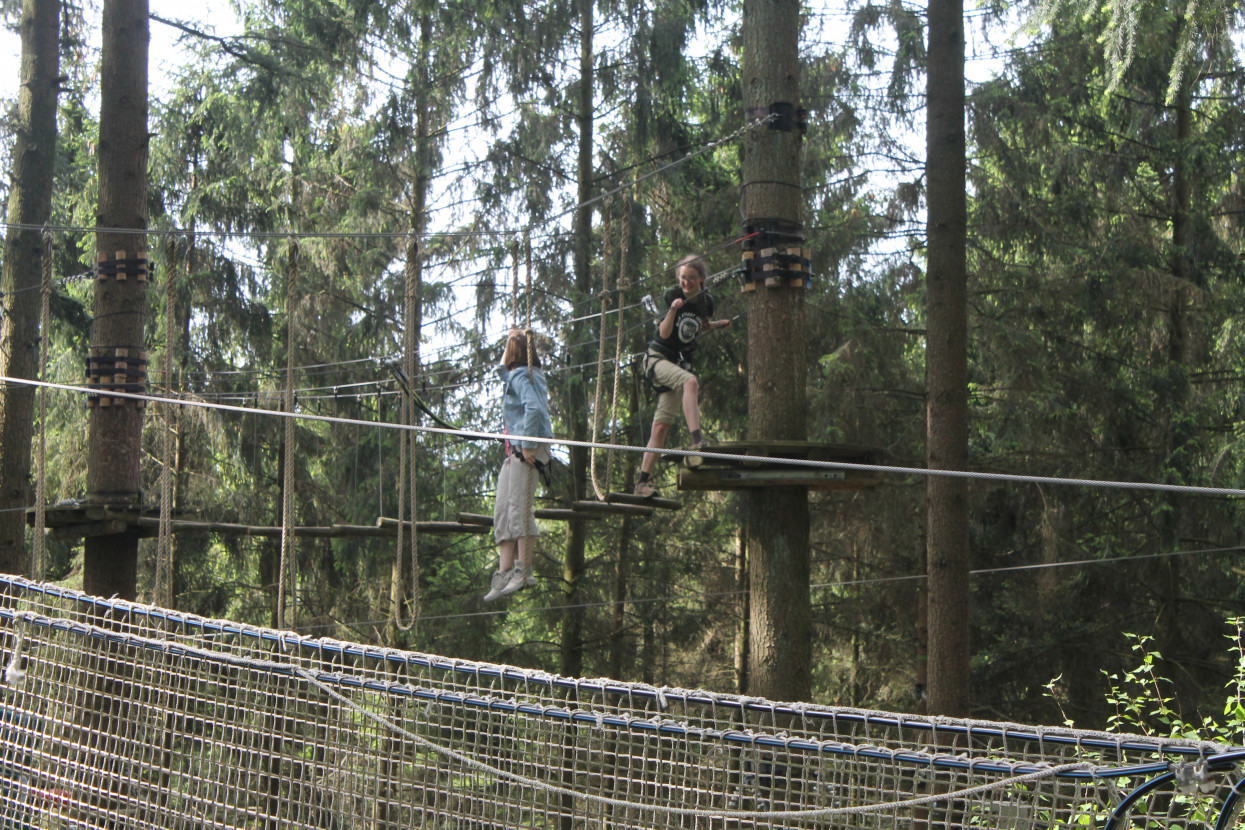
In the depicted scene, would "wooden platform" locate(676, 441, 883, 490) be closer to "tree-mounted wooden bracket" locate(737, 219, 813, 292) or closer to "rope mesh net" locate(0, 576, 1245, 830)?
"tree-mounted wooden bracket" locate(737, 219, 813, 292)

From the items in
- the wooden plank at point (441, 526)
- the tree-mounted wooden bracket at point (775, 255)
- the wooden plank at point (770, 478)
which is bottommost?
the wooden plank at point (441, 526)

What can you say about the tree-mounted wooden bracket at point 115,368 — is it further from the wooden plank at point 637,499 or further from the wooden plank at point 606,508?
the wooden plank at point 637,499

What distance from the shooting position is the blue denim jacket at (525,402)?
19.0 ft

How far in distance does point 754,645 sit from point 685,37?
804cm

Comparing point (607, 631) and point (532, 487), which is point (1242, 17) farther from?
point (607, 631)

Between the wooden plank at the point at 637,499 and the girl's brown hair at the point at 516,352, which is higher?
the girl's brown hair at the point at 516,352

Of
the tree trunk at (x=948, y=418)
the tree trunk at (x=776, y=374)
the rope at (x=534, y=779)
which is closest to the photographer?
the rope at (x=534, y=779)

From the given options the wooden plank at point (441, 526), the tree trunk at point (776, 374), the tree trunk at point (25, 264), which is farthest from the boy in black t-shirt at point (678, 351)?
the tree trunk at point (25, 264)

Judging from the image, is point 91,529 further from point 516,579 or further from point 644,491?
point 644,491

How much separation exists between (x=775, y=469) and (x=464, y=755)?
266cm

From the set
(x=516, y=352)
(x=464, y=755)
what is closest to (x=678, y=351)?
(x=516, y=352)

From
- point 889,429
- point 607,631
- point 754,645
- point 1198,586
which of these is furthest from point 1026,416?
point 754,645

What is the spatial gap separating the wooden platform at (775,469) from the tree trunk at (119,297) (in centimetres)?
344

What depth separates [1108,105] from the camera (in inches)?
461
